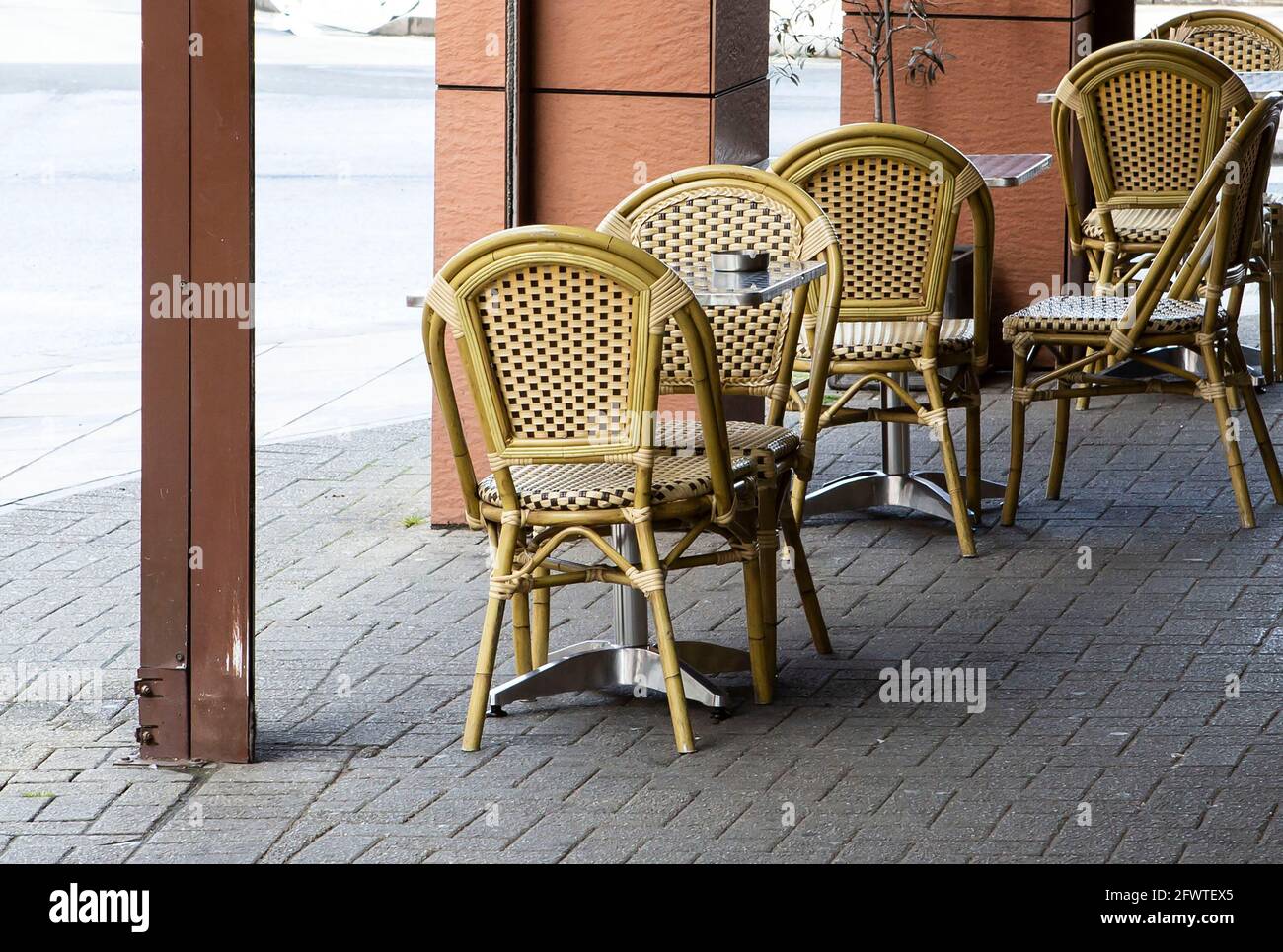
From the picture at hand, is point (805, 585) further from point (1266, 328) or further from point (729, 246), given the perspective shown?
point (1266, 328)

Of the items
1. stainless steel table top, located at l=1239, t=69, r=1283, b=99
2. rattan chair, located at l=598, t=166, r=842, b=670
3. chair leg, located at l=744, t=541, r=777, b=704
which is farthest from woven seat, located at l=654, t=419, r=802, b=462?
stainless steel table top, located at l=1239, t=69, r=1283, b=99

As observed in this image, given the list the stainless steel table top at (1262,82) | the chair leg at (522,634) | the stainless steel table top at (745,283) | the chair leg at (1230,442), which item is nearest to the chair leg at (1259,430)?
the chair leg at (1230,442)

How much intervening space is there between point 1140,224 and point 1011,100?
137 cm

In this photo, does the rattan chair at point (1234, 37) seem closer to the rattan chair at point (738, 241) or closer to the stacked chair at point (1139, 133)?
the stacked chair at point (1139, 133)

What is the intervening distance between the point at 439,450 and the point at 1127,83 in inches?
129

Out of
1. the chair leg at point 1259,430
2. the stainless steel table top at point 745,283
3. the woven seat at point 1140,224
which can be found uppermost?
the woven seat at point 1140,224

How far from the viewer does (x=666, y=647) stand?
4.76 metres

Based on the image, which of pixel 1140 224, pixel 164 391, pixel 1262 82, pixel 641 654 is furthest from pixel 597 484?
pixel 1262 82

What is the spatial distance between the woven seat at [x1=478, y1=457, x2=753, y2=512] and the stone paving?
603mm

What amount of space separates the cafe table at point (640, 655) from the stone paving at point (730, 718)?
7 centimetres

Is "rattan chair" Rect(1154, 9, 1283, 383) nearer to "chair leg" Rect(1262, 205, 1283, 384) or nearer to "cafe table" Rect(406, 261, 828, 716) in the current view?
"chair leg" Rect(1262, 205, 1283, 384)

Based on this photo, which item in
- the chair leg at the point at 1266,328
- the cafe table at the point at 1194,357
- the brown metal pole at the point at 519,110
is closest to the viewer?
the brown metal pole at the point at 519,110

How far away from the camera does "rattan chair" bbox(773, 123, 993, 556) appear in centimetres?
620

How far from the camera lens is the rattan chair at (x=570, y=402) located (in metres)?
4.48
